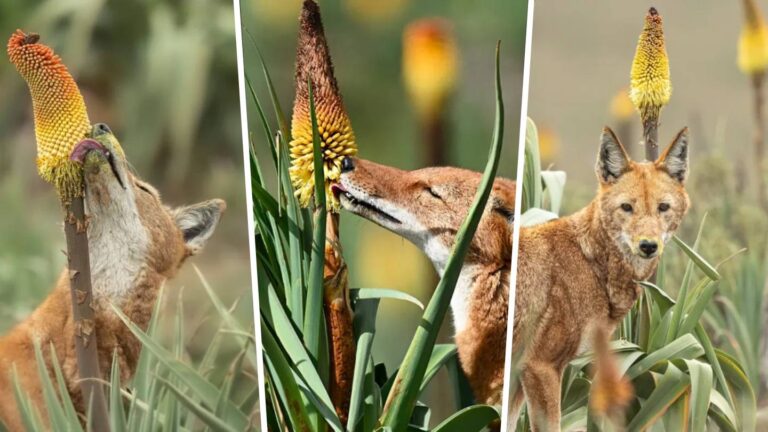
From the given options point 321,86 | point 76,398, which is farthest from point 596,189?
point 76,398

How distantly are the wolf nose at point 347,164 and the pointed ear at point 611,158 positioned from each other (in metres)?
0.50

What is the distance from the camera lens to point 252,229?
2.15 meters

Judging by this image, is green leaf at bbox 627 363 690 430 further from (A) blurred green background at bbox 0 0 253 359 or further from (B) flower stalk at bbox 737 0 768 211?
(A) blurred green background at bbox 0 0 253 359

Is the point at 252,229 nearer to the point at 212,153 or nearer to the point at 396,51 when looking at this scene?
the point at 212,153

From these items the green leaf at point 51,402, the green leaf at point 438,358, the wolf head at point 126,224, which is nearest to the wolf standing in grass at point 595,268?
the green leaf at point 438,358

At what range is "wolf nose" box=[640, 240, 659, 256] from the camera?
2.12 m

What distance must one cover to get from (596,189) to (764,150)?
0.34 meters

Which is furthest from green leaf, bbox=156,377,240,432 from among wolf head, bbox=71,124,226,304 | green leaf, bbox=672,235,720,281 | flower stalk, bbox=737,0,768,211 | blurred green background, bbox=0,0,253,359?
flower stalk, bbox=737,0,768,211

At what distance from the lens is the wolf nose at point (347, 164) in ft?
7.23

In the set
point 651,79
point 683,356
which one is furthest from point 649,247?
point 651,79

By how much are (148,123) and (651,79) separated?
3.28ft

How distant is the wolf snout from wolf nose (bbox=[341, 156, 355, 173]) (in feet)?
1.96

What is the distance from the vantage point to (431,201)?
2211mm

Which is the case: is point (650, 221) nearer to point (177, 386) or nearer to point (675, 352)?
point (675, 352)
